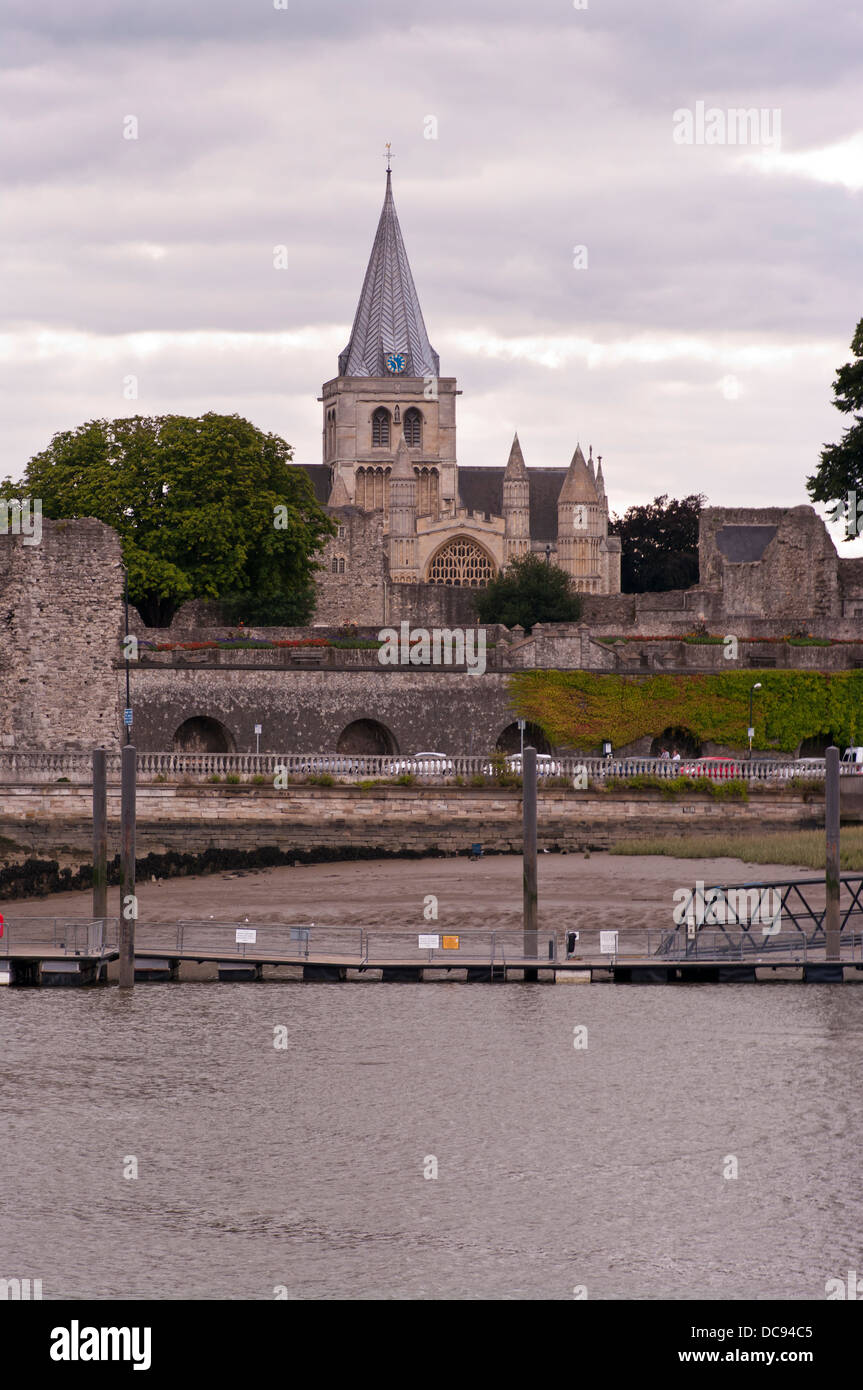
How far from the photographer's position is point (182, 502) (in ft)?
221

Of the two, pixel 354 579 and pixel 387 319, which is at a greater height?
pixel 387 319

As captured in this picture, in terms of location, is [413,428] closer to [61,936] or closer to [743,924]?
[61,936]

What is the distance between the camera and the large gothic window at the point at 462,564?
13475 centimetres

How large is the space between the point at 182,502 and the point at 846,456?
22344mm

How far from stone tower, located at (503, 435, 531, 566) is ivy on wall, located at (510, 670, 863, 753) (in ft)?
268

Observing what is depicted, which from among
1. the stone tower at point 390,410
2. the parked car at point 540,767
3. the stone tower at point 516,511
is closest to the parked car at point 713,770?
the parked car at point 540,767

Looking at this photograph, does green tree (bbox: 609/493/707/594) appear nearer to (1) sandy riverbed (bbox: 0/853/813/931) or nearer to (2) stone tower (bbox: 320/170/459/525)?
(2) stone tower (bbox: 320/170/459/525)

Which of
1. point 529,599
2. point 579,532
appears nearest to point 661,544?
point 579,532

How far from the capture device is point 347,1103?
74.4 feet

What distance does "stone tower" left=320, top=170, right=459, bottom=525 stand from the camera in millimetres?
153125

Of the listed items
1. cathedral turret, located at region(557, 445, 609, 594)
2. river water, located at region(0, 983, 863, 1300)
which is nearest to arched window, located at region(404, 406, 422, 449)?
cathedral turret, located at region(557, 445, 609, 594)

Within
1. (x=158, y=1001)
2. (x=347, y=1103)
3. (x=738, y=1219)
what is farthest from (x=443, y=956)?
(x=738, y=1219)

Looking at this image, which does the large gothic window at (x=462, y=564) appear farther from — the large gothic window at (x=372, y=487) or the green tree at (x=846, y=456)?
the green tree at (x=846, y=456)
